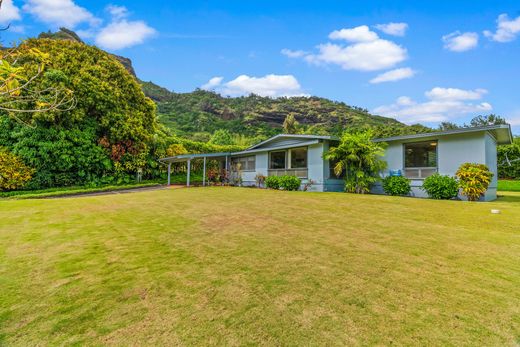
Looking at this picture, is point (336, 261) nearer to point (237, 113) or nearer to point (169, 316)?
point (169, 316)

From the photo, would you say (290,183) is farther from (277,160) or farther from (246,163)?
(246,163)

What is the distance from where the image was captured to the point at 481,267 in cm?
386

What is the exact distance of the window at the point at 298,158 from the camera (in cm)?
1728

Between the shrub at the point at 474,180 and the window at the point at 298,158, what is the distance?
8189 mm

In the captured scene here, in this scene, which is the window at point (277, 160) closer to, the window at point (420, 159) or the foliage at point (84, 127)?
the window at point (420, 159)

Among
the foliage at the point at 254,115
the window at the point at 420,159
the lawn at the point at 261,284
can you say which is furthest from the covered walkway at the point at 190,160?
the foliage at the point at 254,115

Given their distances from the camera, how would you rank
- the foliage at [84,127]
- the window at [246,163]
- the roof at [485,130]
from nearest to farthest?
1. the roof at [485,130]
2. the foliage at [84,127]
3. the window at [246,163]

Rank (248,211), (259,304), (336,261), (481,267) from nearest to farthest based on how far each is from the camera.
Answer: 1. (259,304)
2. (481,267)
3. (336,261)
4. (248,211)

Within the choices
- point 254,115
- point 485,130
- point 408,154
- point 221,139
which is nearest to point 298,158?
point 408,154

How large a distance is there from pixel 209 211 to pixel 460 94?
45.6 m

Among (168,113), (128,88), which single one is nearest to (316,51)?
(128,88)

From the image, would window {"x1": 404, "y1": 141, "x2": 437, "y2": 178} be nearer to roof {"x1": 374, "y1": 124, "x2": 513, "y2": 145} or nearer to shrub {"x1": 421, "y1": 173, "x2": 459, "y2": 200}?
roof {"x1": 374, "y1": 124, "x2": 513, "y2": 145}

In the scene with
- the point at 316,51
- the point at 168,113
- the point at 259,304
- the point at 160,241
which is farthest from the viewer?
the point at 168,113

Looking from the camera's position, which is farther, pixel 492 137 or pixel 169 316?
pixel 492 137
